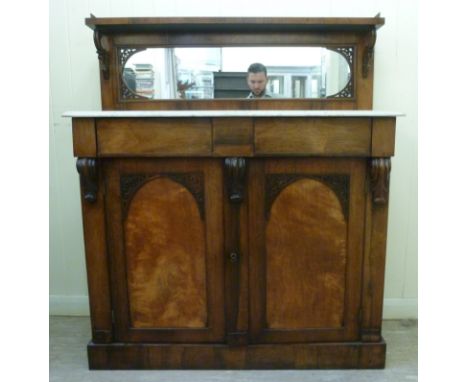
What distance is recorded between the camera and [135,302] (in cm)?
171

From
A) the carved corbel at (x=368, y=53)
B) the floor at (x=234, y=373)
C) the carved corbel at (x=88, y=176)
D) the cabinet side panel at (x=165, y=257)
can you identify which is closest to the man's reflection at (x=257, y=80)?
the carved corbel at (x=368, y=53)

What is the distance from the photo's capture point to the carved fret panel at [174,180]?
1631 millimetres

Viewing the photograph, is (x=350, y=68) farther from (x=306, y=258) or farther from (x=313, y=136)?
(x=306, y=258)

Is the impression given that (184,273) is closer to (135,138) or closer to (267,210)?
(267,210)

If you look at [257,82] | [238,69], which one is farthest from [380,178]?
[238,69]

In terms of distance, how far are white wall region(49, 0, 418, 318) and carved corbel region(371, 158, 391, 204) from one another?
58cm

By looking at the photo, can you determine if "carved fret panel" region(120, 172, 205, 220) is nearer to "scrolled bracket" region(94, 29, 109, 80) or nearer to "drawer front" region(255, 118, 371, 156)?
"drawer front" region(255, 118, 371, 156)

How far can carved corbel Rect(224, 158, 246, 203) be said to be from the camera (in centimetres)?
158

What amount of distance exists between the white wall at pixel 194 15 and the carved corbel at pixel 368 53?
0.16 meters

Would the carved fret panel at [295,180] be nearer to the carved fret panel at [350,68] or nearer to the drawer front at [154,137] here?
the drawer front at [154,137]

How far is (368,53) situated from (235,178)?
921 millimetres

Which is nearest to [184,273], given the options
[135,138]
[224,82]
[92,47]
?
[135,138]

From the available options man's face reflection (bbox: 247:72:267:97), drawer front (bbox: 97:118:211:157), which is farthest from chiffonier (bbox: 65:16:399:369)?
man's face reflection (bbox: 247:72:267:97)
